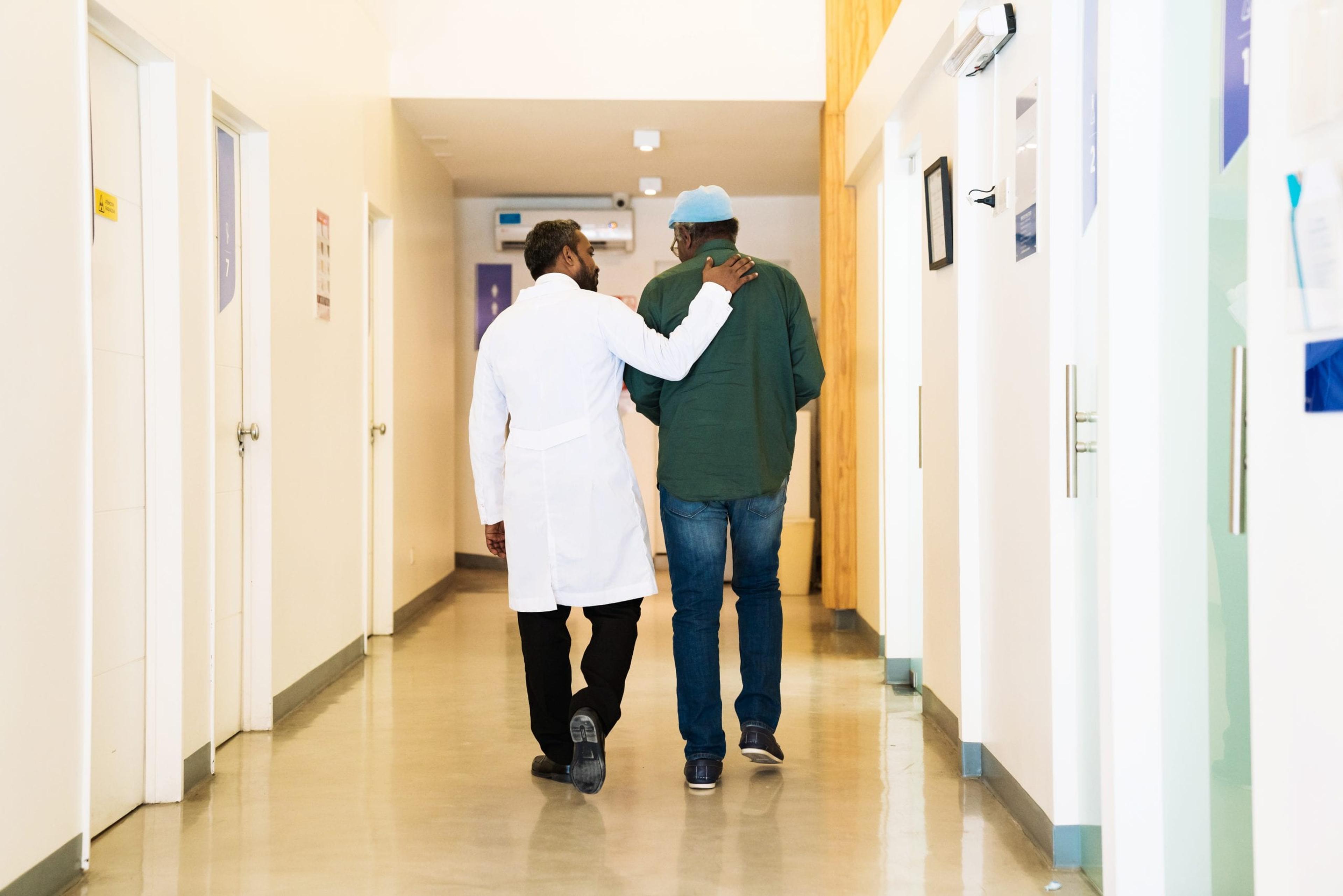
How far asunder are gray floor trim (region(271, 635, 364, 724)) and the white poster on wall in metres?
1.41

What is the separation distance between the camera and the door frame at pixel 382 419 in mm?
5832

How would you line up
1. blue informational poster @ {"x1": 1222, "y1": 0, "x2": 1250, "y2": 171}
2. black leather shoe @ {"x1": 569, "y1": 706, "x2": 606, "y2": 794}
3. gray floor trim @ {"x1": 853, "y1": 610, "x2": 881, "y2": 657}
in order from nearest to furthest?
blue informational poster @ {"x1": 1222, "y1": 0, "x2": 1250, "y2": 171}
black leather shoe @ {"x1": 569, "y1": 706, "x2": 606, "y2": 794}
gray floor trim @ {"x1": 853, "y1": 610, "x2": 881, "y2": 657}

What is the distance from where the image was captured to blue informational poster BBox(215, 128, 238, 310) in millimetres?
3719

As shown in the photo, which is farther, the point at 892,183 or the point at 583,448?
the point at 892,183

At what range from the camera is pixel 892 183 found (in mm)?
4648

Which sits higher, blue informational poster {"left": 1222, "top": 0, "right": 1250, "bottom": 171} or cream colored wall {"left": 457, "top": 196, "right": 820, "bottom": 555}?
cream colored wall {"left": 457, "top": 196, "right": 820, "bottom": 555}

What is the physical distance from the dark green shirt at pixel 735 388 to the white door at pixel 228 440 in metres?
1.42

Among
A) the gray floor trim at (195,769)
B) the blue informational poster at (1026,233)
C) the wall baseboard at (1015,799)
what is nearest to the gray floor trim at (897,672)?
the wall baseboard at (1015,799)

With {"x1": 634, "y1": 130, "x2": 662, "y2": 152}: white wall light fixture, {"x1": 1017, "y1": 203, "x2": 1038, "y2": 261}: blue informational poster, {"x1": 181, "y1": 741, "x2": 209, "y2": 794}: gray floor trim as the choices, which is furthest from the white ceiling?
{"x1": 181, "y1": 741, "x2": 209, "y2": 794}: gray floor trim

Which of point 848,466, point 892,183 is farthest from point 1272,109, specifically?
point 848,466

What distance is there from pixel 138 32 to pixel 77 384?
99 centimetres

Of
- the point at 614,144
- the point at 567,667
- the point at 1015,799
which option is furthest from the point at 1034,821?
the point at 614,144

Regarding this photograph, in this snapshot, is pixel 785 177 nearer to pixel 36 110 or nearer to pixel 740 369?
pixel 740 369

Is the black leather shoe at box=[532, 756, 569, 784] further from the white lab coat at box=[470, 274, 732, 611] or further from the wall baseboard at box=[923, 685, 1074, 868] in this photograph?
the wall baseboard at box=[923, 685, 1074, 868]
